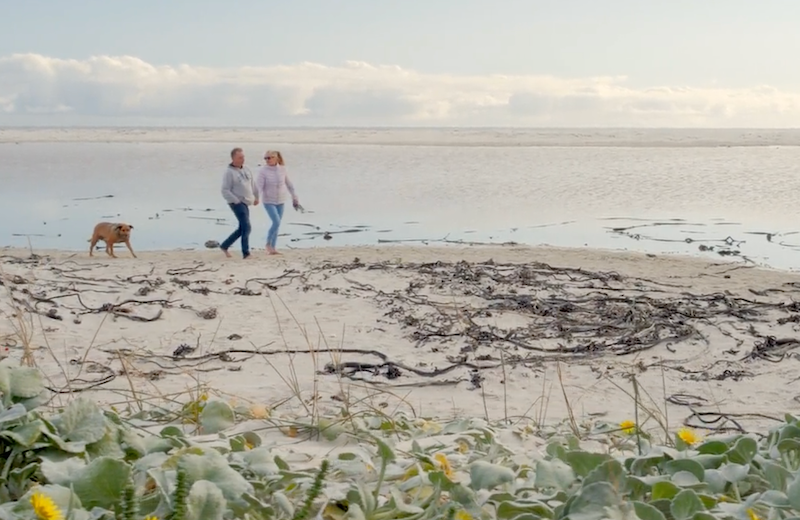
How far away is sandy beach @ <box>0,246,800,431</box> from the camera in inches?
219

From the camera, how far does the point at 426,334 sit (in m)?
7.29

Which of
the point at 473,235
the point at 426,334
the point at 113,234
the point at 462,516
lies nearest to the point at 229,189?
the point at 113,234

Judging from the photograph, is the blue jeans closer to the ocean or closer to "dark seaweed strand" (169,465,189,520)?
the ocean

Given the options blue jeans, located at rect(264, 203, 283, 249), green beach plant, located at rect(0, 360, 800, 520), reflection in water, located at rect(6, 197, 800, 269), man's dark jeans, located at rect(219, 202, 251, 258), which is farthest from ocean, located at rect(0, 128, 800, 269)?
green beach plant, located at rect(0, 360, 800, 520)

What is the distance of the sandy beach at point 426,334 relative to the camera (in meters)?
5.55

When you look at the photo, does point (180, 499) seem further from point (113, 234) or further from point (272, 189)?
point (113, 234)

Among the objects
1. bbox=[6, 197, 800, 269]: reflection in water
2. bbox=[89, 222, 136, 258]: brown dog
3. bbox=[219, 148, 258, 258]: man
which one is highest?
bbox=[219, 148, 258, 258]: man

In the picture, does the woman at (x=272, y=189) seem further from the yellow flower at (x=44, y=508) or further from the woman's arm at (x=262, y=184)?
the yellow flower at (x=44, y=508)

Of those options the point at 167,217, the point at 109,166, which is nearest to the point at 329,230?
the point at 167,217

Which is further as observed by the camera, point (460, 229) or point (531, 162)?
point (531, 162)

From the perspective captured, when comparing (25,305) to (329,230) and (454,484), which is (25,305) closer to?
(454,484)

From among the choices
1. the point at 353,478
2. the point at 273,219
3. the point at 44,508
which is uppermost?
the point at 44,508

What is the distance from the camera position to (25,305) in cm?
762

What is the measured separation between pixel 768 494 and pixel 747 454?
319mm
